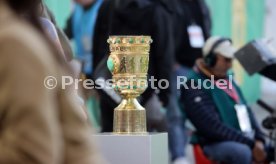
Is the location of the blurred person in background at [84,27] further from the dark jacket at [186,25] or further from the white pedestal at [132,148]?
the white pedestal at [132,148]

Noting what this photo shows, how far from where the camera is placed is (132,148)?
320cm

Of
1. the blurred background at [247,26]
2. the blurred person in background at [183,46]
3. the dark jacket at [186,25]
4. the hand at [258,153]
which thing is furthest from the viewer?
the blurred background at [247,26]

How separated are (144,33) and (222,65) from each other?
0.57 metres

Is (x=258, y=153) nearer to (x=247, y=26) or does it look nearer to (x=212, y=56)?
(x=212, y=56)

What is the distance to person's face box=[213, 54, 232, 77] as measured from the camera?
556cm

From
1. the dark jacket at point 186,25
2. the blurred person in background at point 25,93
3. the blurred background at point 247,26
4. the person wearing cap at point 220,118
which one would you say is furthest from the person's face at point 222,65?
the blurred person in background at point 25,93

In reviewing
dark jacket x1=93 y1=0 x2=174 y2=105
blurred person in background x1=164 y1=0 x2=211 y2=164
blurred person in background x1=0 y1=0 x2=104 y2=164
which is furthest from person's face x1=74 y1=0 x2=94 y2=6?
blurred person in background x1=0 y1=0 x2=104 y2=164

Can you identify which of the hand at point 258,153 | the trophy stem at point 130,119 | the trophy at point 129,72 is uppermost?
the trophy at point 129,72

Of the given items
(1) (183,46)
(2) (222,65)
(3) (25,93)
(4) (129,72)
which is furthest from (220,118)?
(3) (25,93)

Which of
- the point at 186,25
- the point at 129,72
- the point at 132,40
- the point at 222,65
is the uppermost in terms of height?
the point at 186,25

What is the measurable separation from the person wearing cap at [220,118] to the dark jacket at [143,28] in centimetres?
35

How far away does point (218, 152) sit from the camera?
517 centimetres

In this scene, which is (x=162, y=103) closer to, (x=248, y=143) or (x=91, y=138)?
(x=248, y=143)

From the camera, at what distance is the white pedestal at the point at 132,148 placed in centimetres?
317
